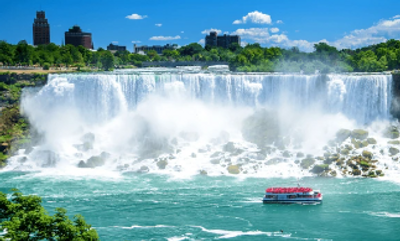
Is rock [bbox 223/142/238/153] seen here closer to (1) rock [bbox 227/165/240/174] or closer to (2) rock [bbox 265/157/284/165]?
(1) rock [bbox 227/165/240/174]

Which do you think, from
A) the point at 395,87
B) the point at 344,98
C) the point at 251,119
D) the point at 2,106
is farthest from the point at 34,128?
the point at 395,87

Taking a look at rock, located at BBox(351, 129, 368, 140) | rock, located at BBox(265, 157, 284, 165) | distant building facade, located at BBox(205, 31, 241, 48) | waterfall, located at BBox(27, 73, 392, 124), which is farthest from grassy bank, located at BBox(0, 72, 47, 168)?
distant building facade, located at BBox(205, 31, 241, 48)

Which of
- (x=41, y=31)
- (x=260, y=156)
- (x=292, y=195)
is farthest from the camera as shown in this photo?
(x=41, y=31)

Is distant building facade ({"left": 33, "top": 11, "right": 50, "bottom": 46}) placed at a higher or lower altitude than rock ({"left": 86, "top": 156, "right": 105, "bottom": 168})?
higher

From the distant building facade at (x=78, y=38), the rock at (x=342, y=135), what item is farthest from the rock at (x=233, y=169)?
the distant building facade at (x=78, y=38)

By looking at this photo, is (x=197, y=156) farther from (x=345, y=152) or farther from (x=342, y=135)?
(x=342, y=135)

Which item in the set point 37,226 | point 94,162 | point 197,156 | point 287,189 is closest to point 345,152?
point 287,189

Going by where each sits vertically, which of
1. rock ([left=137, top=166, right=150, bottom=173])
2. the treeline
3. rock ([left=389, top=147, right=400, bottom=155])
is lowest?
rock ([left=137, top=166, right=150, bottom=173])
